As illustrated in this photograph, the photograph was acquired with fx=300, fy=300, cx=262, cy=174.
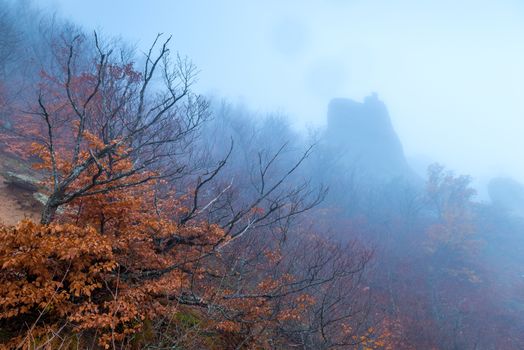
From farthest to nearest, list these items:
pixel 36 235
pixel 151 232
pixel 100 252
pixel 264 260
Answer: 1. pixel 264 260
2. pixel 151 232
3. pixel 100 252
4. pixel 36 235

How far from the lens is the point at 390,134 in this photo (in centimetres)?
7862

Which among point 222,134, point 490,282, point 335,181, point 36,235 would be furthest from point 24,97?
point 490,282

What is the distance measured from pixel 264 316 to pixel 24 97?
2902 centimetres

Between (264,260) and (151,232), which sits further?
(264,260)

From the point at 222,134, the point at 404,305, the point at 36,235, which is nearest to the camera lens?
the point at 36,235

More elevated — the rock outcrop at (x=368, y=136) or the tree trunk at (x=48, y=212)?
the rock outcrop at (x=368, y=136)

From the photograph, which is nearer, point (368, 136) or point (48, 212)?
point (48, 212)

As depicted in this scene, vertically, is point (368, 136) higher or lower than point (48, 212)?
higher

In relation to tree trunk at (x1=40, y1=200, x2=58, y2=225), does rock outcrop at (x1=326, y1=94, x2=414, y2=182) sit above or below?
above

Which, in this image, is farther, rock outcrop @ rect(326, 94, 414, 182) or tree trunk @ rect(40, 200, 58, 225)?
rock outcrop @ rect(326, 94, 414, 182)

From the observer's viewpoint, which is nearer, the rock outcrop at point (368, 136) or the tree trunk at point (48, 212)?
the tree trunk at point (48, 212)

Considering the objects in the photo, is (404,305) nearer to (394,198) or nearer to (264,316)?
(264,316)

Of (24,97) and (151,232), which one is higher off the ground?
(24,97)

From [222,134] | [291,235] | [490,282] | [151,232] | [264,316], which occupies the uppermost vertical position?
[222,134]
